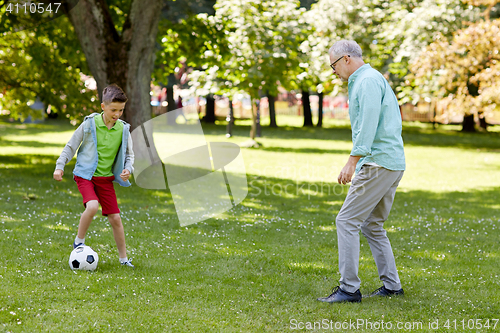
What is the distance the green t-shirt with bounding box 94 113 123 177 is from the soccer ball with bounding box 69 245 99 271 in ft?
2.66

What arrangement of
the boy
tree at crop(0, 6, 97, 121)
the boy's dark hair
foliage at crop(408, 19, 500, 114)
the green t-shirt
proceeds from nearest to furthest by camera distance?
the boy's dark hair
the boy
the green t-shirt
tree at crop(0, 6, 97, 121)
foliage at crop(408, 19, 500, 114)

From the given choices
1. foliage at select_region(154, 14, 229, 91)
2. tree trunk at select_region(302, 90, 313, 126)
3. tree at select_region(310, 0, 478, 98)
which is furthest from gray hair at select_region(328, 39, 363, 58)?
tree trunk at select_region(302, 90, 313, 126)

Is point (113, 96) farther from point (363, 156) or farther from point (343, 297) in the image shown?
point (343, 297)

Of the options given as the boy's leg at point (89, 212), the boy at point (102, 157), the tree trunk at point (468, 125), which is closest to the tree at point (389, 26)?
the tree trunk at point (468, 125)

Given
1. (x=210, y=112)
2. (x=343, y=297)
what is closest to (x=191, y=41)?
(x=343, y=297)

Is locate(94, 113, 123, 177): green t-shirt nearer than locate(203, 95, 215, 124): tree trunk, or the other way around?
locate(94, 113, 123, 177): green t-shirt

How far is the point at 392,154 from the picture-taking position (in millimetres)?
4289

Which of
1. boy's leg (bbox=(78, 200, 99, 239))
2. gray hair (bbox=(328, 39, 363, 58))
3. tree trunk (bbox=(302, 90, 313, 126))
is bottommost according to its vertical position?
tree trunk (bbox=(302, 90, 313, 126))

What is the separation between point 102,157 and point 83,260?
3.51ft

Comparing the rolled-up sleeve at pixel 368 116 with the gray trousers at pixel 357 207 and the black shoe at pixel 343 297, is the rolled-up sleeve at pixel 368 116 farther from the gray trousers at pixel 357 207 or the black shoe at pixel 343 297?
the black shoe at pixel 343 297

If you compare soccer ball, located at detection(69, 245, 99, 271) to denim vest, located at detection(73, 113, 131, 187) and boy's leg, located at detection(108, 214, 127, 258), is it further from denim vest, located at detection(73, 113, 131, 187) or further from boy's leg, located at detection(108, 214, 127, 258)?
denim vest, located at detection(73, 113, 131, 187)

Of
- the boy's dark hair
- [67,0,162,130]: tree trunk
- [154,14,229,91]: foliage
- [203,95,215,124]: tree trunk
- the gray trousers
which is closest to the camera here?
the gray trousers

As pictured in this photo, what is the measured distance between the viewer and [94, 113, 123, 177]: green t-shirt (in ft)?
16.7

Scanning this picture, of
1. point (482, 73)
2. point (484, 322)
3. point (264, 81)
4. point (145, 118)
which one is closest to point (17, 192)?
point (145, 118)
